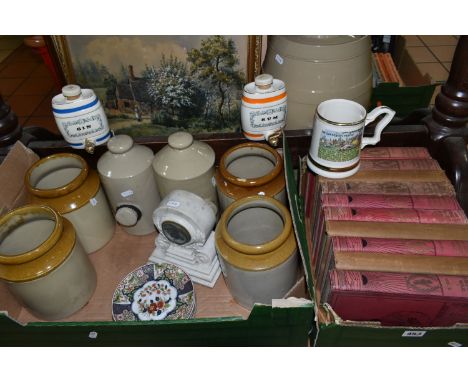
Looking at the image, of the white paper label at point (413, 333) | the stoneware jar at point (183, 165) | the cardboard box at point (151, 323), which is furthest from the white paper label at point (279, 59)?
the white paper label at point (413, 333)

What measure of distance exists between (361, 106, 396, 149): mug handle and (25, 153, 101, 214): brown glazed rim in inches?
24.3

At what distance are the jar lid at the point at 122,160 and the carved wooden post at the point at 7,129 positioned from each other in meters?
0.24

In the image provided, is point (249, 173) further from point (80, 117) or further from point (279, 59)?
point (80, 117)

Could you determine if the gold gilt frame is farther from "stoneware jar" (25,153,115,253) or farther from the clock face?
the clock face

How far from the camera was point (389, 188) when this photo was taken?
78 cm

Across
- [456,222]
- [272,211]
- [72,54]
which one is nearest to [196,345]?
[272,211]

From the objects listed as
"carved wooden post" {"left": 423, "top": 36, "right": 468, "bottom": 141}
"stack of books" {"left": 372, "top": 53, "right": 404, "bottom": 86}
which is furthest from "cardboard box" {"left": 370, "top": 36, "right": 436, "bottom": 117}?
"carved wooden post" {"left": 423, "top": 36, "right": 468, "bottom": 141}

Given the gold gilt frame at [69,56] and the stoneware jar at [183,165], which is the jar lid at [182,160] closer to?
the stoneware jar at [183,165]

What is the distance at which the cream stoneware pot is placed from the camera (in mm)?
866

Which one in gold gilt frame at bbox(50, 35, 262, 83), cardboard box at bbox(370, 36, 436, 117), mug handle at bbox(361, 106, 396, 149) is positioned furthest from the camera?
cardboard box at bbox(370, 36, 436, 117)

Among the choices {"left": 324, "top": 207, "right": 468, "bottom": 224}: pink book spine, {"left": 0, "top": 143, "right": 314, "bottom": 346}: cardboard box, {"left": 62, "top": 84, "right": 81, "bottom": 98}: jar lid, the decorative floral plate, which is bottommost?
the decorative floral plate

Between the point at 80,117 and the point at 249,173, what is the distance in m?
0.41

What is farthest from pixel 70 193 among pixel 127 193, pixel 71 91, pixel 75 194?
pixel 71 91

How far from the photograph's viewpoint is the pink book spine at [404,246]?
67 cm
